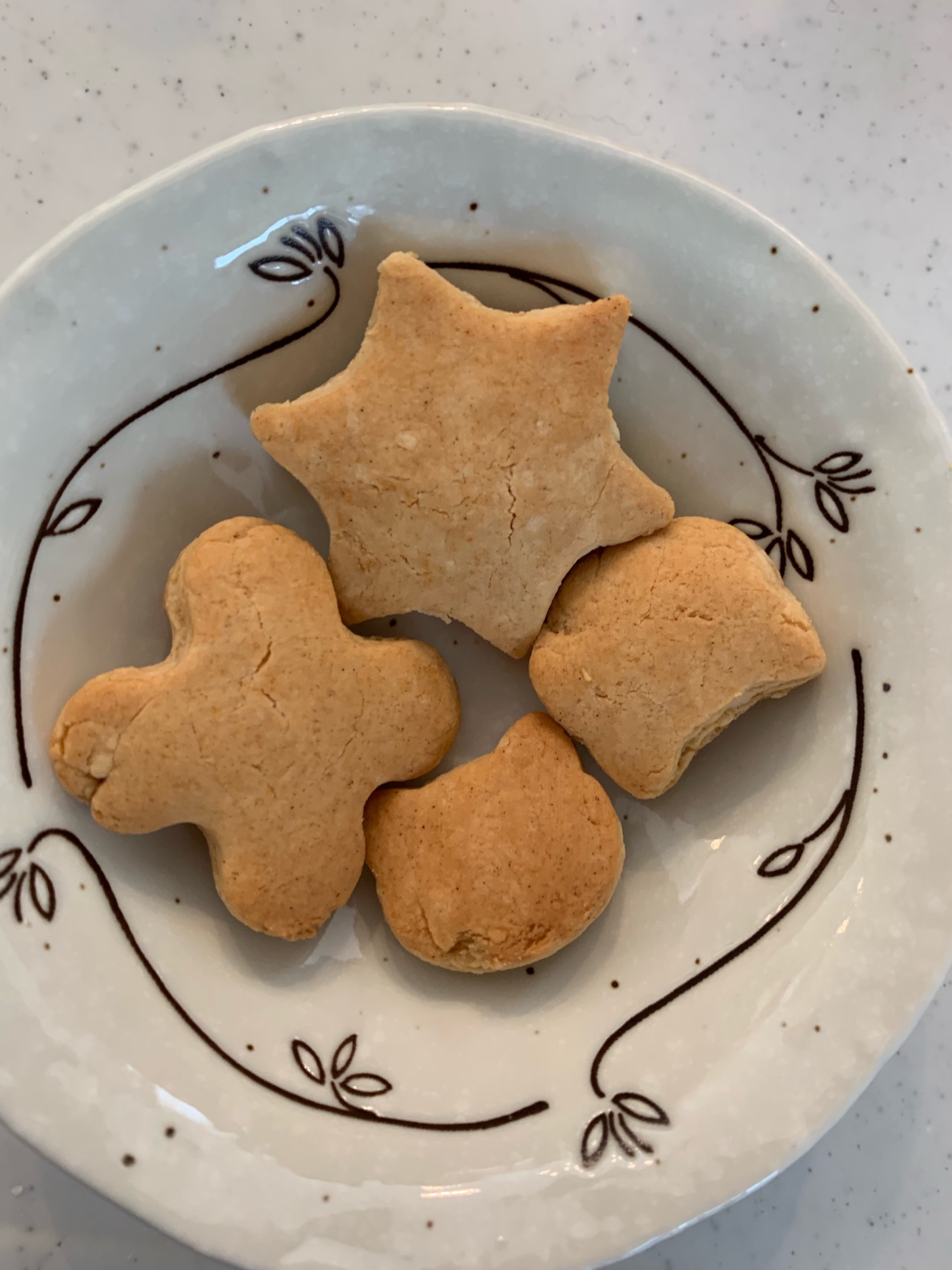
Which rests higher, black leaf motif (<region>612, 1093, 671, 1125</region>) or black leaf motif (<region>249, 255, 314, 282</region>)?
black leaf motif (<region>249, 255, 314, 282</region>)

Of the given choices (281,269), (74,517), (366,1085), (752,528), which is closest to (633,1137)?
(366,1085)

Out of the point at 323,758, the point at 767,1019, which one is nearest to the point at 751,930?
the point at 767,1019

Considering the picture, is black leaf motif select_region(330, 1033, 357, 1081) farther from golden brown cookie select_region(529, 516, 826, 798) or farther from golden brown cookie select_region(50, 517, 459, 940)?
golden brown cookie select_region(529, 516, 826, 798)

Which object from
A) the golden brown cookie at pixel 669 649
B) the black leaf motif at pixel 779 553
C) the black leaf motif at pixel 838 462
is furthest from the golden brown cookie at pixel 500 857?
the black leaf motif at pixel 838 462

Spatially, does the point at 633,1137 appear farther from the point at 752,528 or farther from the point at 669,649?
the point at 752,528

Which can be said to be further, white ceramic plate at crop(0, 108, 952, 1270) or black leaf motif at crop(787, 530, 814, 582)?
black leaf motif at crop(787, 530, 814, 582)

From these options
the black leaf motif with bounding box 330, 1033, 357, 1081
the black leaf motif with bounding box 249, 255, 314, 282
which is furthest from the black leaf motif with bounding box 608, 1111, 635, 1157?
the black leaf motif with bounding box 249, 255, 314, 282

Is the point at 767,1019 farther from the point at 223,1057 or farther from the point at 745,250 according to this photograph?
the point at 745,250
